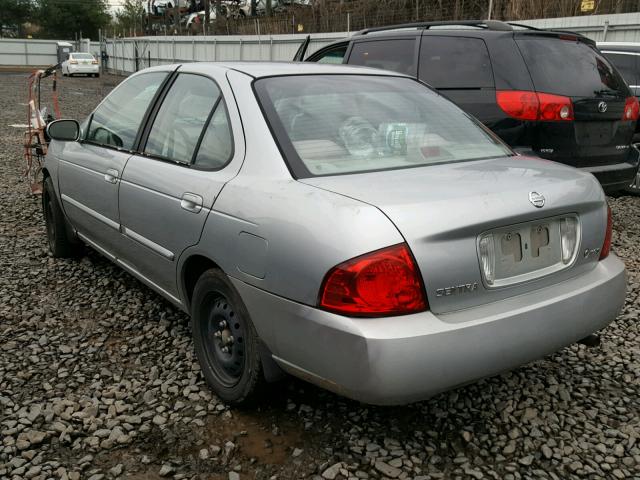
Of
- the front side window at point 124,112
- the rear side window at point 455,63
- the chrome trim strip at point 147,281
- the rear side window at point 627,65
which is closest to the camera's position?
the chrome trim strip at point 147,281

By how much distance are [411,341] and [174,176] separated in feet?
4.95

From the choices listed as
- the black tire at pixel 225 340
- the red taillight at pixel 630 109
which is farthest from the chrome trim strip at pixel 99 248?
the red taillight at pixel 630 109

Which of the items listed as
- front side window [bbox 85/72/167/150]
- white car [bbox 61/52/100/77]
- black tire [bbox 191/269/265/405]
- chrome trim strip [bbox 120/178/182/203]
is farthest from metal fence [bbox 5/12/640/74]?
black tire [bbox 191/269/265/405]

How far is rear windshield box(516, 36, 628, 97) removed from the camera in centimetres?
500

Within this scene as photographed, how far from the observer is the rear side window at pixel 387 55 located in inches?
233

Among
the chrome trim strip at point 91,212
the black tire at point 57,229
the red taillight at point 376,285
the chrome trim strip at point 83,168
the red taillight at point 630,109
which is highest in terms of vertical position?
the red taillight at point 630,109

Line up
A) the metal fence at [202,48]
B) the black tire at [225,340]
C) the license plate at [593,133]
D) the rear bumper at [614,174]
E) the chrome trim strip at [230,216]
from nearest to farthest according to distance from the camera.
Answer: the chrome trim strip at [230,216], the black tire at [225,340], the license plate at [593,133], the rear bumper at [614,174], the metal fence at [202,48]

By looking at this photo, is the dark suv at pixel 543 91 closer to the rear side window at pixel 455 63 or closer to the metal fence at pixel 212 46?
the rear side window at pixel 455 63

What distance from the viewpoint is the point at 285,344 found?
235 centimetres

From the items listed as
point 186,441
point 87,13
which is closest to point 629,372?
point 186,441

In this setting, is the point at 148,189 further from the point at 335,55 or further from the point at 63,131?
the point at 335,55

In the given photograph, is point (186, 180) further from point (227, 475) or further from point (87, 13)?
point (87, 13)

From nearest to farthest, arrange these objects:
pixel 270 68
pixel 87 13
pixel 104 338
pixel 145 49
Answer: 1. pixel 270 68
2. pixel 104 338
3. pixel 145 49
4. pixel 87 13

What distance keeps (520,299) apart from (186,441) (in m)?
1.46
